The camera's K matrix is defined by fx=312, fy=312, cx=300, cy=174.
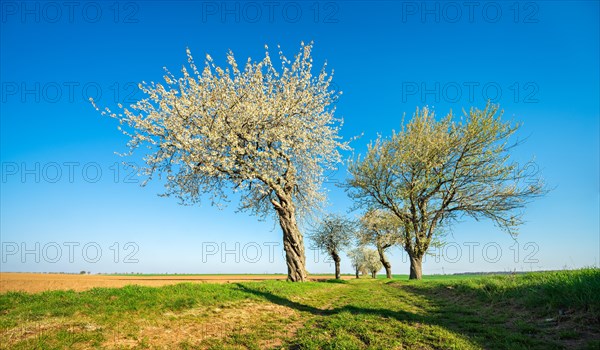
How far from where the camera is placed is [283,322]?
10.2m

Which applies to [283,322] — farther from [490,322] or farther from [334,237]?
[334,237]

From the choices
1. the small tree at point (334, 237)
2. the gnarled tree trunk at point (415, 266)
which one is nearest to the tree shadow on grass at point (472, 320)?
the gnarled tree trunk at point (415, 266)

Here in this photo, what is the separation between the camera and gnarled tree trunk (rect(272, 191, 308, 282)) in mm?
23656

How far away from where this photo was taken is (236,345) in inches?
304

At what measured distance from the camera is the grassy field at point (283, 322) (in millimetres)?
7441

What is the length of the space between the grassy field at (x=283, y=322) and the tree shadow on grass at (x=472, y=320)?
3cm

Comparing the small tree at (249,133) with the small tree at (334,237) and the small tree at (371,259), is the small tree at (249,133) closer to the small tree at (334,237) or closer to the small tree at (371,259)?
the small tree at (334,237)

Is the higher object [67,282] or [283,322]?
[283,322]

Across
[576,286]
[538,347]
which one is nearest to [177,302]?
[538,347]

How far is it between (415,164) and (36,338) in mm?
29542

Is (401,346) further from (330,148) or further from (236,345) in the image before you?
(330,148)

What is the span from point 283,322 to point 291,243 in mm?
13593

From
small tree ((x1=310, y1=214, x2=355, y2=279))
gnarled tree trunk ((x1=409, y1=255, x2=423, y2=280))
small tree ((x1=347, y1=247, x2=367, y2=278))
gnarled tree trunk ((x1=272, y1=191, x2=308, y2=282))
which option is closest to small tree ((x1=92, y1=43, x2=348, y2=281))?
gnarled tree trunk ((x1=272, y1=191, x2=308, y2=282))

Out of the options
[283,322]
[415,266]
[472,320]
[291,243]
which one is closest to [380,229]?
[415,266]
